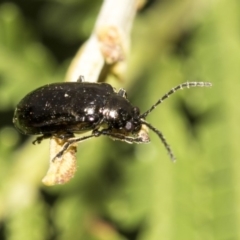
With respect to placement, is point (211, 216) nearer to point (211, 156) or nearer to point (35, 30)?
point (211, 156)

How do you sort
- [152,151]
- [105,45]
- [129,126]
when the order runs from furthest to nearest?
[152,151], [129,126], [105,45]

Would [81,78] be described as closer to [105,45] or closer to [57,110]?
[105,45]

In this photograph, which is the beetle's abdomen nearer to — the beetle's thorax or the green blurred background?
the beetle's thorax

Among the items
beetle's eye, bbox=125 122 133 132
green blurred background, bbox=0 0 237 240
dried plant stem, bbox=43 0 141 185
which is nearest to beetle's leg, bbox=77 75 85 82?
dried plant stem, bbox=43 0 141 185

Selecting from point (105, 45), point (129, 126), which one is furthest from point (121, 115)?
point (105, 45)

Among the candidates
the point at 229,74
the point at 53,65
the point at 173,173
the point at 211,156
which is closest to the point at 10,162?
the point at 53,65

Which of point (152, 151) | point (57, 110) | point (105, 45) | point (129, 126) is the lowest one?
point (152, 151)
